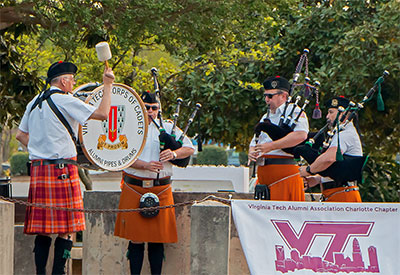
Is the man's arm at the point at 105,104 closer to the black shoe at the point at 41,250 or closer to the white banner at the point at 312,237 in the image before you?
the black shoe at the point at 41,250

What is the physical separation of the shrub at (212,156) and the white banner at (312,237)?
33293mm

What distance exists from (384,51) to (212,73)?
107 inches

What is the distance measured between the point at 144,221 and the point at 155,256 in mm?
333

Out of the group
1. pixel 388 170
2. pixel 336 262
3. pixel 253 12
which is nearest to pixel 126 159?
pixel 336 262

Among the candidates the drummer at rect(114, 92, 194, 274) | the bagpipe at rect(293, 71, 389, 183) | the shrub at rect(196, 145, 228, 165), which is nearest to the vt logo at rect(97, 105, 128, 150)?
the drummer at rect(114, 92, 194, 274)

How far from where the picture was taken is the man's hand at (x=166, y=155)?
6.82 meters

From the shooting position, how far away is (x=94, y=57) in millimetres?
11773

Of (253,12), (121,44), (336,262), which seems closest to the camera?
(336,262)

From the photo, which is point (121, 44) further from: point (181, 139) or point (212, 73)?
point (212, 73)

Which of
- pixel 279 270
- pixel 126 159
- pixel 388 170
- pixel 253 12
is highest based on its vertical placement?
pixel 253 12

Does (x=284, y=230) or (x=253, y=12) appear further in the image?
(x=253, y=12)

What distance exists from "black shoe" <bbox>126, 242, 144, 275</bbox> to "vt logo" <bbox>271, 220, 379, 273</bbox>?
60.7 inches

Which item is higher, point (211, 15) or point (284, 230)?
point (211, 15)

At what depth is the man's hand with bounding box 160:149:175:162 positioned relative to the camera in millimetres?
6816
